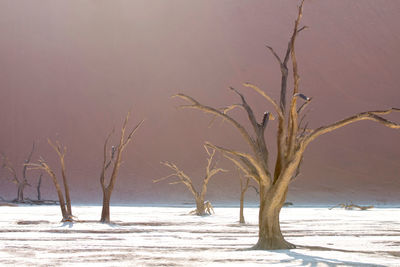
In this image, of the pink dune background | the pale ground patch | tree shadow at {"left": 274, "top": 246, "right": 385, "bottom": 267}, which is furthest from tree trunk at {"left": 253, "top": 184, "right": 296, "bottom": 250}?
the pink dune background

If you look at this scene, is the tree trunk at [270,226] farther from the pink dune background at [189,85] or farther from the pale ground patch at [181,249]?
the pink dune background at [189,85]

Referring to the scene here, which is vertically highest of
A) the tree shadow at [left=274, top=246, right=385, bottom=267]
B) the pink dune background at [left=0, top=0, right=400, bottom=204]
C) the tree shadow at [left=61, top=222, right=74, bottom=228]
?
the pink dune background at [left=0, top=0, right=400, bottom=204]

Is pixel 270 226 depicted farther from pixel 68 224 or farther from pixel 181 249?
pixel 68 224

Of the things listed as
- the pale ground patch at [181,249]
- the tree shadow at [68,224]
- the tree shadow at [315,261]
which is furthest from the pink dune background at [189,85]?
the tree shadow at [315,261]

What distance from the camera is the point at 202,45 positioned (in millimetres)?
48344

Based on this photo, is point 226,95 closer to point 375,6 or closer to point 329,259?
point 375,6

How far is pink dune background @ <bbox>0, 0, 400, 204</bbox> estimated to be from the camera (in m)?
43.2

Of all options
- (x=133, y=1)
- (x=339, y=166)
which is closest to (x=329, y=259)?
(x=339, y=166)

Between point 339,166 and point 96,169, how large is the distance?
16885mm

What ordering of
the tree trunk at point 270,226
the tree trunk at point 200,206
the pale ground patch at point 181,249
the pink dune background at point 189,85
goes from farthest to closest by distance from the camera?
the pink dune background at point 189,85
the tree trunk at point 200,206
the tree trunk at point 270,226
the pale ground patch at point 181,249

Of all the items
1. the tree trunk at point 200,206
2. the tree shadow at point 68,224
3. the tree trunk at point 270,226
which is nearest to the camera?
the tree trunk at point 270,226

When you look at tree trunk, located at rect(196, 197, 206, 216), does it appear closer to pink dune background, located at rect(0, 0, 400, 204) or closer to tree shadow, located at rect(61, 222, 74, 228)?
tree shadow, located at rect(61, 222, 74, 228)

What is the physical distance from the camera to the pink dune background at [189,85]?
4325 cm

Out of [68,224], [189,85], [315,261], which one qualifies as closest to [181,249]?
[315,261]
